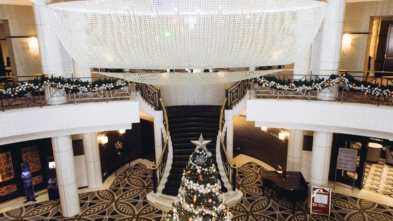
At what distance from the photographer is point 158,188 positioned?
9.88 meters

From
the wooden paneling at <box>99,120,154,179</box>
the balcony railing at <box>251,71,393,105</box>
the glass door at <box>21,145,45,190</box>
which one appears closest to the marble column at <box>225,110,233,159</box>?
the balcony railing at <box>251,71,393,105</box>

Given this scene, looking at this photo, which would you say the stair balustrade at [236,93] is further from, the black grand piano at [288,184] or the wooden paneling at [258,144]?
the wooden paneling at [258,144]

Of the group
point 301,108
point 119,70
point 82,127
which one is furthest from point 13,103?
point 119,70

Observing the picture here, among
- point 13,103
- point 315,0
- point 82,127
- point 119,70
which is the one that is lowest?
point 82,127

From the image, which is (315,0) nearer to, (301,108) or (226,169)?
(301,108)

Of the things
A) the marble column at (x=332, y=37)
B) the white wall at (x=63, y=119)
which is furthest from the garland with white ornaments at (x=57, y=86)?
the marble column at (x=332, y=37)

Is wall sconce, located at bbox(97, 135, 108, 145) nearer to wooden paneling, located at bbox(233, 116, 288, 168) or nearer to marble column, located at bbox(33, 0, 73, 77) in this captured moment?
marble column, located at bbox(33, 0, 73, 77)

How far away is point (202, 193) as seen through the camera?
637 centimetres

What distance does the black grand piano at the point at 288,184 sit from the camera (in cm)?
897

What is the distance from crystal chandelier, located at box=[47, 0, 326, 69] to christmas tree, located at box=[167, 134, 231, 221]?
4.92 metres

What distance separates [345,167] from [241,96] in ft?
12.7

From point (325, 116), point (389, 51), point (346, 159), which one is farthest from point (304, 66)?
point (389, 51)

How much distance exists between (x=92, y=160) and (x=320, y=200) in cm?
704

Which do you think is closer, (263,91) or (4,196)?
(263,91)
